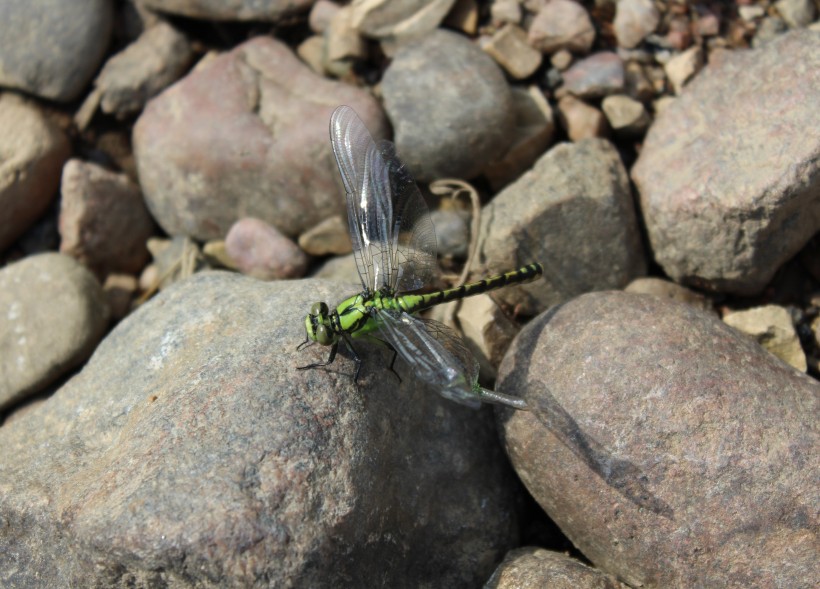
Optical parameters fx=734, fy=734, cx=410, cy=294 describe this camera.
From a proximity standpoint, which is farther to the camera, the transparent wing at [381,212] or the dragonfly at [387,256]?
the transparent wing at [381,212]

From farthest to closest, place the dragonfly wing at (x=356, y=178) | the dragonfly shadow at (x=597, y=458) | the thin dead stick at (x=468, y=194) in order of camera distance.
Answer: the thin dead stick at (x=468, y=194) < the dragonfly wing at (x=356, y=178) < the dragonfly shadow at (x=597, y=458)

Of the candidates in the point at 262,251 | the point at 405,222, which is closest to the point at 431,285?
the point at 405,222

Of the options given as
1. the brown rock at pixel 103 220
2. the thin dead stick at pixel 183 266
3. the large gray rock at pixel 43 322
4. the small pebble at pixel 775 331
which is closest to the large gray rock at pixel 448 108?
the thin dead stick at pixel 183 266

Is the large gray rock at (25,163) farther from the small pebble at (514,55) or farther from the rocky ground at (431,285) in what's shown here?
the small pebble at (514,55)

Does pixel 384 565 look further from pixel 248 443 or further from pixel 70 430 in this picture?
pixel 70 430

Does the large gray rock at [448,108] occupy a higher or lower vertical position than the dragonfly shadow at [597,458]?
higher

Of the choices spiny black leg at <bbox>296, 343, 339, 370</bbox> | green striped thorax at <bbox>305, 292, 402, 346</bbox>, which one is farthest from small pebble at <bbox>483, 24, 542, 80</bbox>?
spiny black leg at <bbox>296, 343, 339, 370</bbox>
